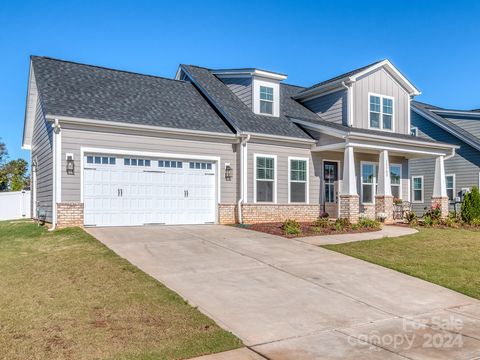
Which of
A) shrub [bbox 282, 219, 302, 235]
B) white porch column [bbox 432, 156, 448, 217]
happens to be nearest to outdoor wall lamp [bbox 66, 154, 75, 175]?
shrub [bbox 282, 219, 302, 235]

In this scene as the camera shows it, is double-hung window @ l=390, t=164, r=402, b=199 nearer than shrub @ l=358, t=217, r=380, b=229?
No

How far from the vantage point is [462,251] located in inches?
444

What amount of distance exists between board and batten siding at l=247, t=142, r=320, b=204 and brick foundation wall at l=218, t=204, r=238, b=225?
2.23ft

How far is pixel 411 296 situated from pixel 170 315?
418cm

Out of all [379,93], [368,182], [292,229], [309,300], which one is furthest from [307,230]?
[379,93]

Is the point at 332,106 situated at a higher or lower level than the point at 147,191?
higher

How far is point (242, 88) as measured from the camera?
1873cm

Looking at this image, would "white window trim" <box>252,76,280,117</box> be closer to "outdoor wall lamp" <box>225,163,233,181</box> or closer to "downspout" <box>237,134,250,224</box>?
"downspout" <box>237,134,250,224</box>

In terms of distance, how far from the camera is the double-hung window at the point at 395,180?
2025 centimetres

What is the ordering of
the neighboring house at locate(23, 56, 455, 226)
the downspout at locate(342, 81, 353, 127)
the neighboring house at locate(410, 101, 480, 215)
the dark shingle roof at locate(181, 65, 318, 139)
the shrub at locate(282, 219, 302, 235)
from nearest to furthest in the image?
the shrub at locate(282, 219, 302, 235) → the neighboring house at locate(23, 56, 455, 226) → the dark shingle roof at locate(181, 65, 318, 139) → the downspout at locate(342, 81, 353, 127) → the neighboring house at locate(410, 101, 480, 215)

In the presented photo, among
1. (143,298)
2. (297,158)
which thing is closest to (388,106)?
(297,158)

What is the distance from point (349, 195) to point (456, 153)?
1048 centimetres

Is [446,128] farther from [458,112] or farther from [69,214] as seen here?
[69,214]

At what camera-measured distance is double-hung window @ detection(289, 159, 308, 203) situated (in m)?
17.3
